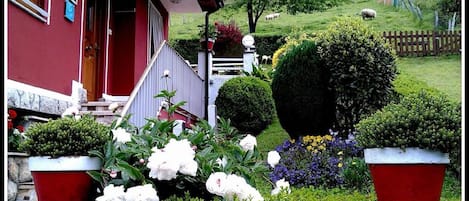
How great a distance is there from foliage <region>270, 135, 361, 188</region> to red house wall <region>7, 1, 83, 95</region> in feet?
10.1

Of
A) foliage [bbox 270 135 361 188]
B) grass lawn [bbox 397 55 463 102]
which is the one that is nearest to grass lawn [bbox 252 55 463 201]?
grass lawn [bbox 397 55 463 102]

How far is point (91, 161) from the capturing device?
9.68 feet

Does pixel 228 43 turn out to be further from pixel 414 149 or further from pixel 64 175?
pixel 64 175

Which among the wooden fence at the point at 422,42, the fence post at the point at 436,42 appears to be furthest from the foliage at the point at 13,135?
the fence post at the point at 436,42

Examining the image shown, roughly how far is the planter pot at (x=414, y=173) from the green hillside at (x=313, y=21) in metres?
20.1

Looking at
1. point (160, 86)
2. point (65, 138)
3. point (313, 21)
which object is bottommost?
point (65, 138)

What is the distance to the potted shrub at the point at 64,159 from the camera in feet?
9.62

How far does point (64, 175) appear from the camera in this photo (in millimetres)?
2936

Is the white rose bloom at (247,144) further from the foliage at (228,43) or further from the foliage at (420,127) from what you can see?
the foliage at (228,43)

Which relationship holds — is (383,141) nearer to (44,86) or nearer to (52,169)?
(52,169)

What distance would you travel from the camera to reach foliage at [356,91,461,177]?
9.89 feet

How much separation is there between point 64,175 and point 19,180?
164 cm

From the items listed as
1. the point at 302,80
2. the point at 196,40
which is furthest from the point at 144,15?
the point at 196,40

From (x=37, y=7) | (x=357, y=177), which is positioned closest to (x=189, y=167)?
(x=37, y=7)
